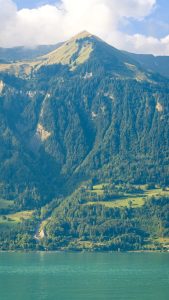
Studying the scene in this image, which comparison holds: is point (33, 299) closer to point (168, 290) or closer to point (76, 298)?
point (76, 298)

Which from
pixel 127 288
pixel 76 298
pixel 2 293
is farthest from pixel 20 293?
pixel 127 288

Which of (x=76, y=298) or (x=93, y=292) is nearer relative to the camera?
(x=76, y=298)

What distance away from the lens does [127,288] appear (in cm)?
19888

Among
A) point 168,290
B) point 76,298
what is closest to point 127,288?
point 168,290

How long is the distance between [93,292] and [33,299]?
20426 mm

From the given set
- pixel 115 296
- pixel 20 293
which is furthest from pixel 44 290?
pixel 115 296

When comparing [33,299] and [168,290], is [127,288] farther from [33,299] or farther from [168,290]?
[33,299]

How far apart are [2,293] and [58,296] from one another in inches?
655

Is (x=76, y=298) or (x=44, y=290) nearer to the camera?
(x=76, y=298)

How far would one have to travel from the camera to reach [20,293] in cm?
19000

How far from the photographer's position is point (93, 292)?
19100 centimetres

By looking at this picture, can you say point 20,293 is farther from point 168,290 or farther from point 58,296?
point 168,290

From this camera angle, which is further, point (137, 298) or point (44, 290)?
point (44, 290)

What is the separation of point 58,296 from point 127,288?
2457 cm
